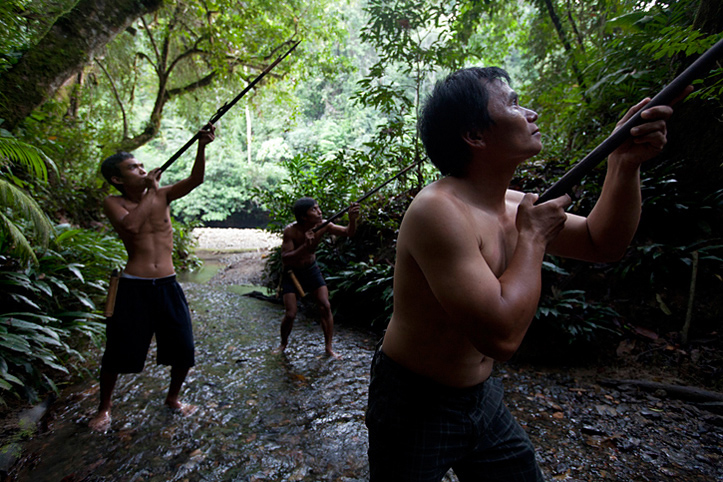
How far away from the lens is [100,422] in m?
2.71

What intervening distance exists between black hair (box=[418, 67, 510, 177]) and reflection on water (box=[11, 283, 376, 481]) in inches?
76.7

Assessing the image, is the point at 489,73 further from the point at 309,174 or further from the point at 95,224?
the point at 95,224

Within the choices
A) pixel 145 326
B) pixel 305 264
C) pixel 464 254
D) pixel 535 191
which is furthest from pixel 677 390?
pixel 145 326

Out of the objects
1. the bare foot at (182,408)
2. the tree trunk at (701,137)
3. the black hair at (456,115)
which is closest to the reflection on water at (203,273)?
the bare foot at (182,408)

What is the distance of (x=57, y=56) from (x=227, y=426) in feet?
14.9

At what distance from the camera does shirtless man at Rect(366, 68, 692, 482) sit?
3.40ft

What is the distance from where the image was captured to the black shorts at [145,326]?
2.72 meters

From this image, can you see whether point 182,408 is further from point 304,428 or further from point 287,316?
point 287,316

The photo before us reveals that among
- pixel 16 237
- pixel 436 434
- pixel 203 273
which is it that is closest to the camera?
pixel 436 434

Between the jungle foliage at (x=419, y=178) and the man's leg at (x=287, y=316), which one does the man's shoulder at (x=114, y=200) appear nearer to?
the jungle foliage at (x=419, y=178)

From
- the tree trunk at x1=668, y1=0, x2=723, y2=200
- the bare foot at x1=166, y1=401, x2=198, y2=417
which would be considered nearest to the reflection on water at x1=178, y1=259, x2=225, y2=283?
the bare foot at x1=166, y1=401, x2=198, y2=417

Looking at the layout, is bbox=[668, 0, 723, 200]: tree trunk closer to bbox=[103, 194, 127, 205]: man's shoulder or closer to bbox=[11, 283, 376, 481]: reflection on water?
bbox=[11, 283, 376, 481]: reflection on water

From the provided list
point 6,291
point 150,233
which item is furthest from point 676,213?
point 6,291

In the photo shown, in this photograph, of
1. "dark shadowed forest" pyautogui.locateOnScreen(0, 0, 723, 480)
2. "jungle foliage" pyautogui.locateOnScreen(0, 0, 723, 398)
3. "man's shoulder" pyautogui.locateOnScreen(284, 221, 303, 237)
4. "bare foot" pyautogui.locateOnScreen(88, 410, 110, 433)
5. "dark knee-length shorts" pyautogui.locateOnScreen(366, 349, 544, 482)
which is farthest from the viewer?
"man's shoulder" pyautogui.locateOnScreen(284, 221, 303, 237)
